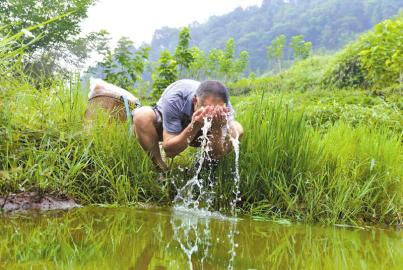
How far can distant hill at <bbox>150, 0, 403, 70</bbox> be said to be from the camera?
281 ft

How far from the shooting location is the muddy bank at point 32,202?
2.64 metres

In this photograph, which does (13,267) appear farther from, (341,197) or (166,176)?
(341,197)

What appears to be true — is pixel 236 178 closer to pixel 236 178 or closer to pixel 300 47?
pixel 236 178

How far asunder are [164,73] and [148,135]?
6.77 metres

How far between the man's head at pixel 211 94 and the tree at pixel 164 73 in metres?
6.82

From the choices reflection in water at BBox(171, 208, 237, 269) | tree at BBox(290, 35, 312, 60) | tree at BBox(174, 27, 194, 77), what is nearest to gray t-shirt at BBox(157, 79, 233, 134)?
reflection in water at BBox(171, 208, 237, 269)

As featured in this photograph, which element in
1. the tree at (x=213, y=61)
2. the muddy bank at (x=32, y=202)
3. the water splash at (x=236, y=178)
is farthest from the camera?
the tree at (x=213, y=61)

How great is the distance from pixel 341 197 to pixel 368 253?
98 cm

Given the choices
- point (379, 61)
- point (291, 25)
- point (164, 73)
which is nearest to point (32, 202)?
point (164, 73)

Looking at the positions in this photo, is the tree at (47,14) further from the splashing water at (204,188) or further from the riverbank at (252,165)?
the splashing water at (204,188)

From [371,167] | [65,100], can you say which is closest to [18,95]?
[65,100]

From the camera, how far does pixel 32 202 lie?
9.05 ft

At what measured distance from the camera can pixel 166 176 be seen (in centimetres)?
336

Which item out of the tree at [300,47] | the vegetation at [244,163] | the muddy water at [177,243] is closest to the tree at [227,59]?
the tree at [300,47]
